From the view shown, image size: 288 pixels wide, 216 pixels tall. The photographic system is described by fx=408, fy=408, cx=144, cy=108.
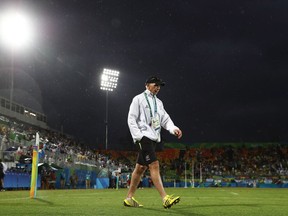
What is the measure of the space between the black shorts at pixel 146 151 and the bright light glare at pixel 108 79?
1778 inches

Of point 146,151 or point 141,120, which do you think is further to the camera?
point 141,120

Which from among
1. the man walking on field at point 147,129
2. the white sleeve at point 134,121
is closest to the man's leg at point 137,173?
the man walking on field at point 147,129

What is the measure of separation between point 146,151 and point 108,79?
150 ft

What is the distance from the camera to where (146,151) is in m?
6.89

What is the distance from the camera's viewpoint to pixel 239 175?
49.7 metres

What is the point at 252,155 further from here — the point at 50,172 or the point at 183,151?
the point at 50,172

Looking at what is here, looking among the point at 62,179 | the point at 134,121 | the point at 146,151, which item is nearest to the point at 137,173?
the point at 146,151

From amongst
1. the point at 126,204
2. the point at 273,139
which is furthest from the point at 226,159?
the point at 126,204

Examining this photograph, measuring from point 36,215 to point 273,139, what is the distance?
73.6 metres

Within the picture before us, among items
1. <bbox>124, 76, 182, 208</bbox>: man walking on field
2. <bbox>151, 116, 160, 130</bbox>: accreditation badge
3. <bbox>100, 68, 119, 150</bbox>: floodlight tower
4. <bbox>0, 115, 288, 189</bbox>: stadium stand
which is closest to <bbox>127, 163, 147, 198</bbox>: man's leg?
<bbox>124, 76, 182, 208</bbox>: man walking on field

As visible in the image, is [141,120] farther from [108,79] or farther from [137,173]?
[108,79]

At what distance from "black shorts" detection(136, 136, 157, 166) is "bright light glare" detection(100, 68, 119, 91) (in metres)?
45.2

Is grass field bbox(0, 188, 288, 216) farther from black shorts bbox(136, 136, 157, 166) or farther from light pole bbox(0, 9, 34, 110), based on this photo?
light pole bbox(0, 9, 34, 110)

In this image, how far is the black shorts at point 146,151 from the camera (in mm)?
6875
